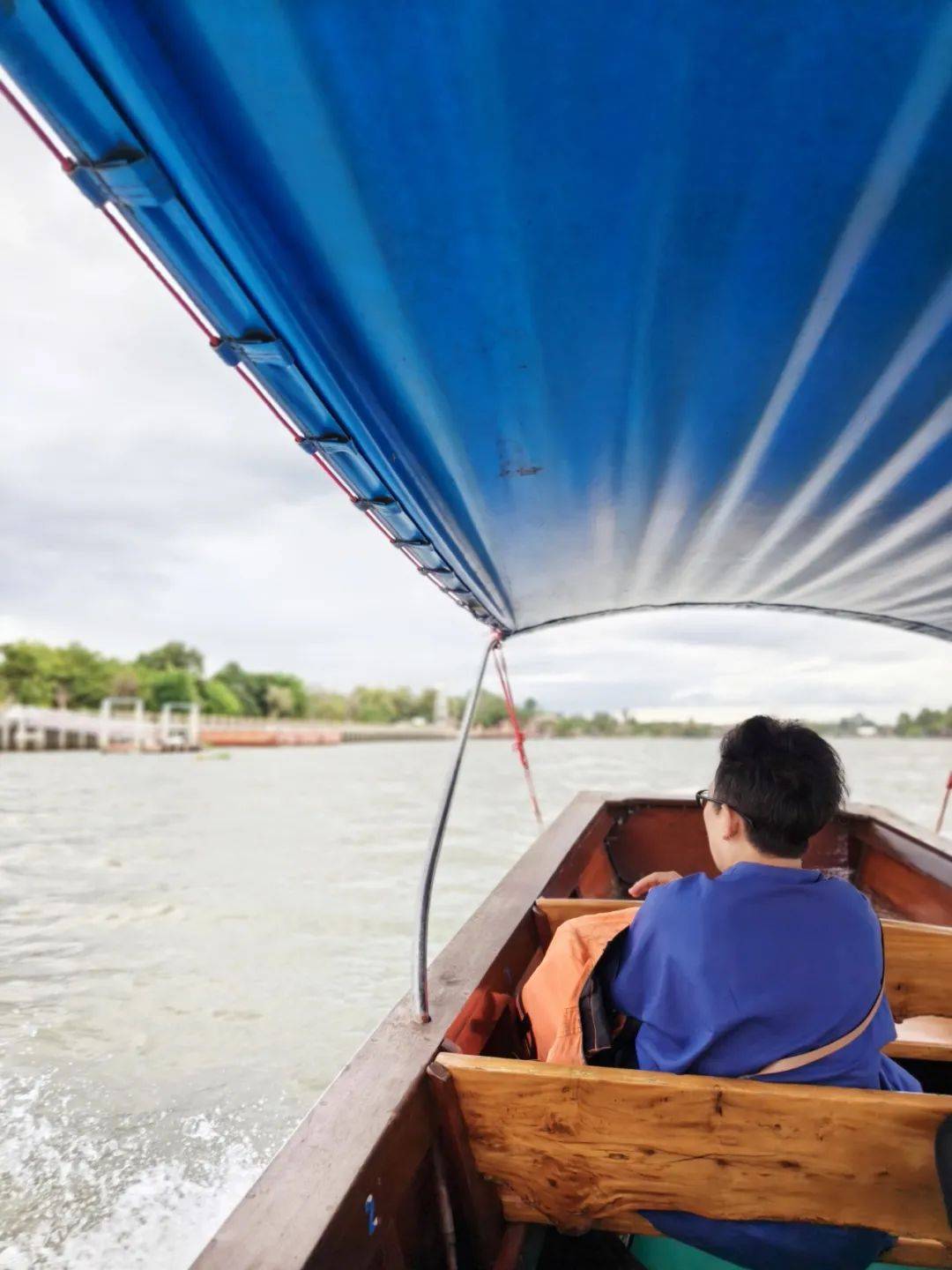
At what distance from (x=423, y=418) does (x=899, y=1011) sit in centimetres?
204

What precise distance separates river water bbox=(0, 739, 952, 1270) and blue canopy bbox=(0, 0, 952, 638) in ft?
10.4

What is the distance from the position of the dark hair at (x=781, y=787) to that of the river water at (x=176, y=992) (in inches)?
115

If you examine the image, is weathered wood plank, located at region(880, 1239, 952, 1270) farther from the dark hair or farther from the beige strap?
the dark hair

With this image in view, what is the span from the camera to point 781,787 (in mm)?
1322

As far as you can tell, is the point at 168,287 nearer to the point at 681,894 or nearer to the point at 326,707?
the point at 681,894

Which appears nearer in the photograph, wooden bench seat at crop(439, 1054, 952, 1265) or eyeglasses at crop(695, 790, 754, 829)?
wooden bench seat at crop(439, 1054, 952, 1265)

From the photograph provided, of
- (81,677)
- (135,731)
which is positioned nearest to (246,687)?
(81,677)

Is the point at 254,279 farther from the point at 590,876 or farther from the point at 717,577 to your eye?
the point at 590,876

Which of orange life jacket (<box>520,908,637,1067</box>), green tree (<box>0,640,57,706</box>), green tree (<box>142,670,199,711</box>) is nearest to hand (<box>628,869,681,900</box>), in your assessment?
orange life jacket (<box>520,908,637,1067</box>)

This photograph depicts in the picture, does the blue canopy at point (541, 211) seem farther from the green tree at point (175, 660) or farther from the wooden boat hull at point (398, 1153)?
the green tree at point (175, 660)

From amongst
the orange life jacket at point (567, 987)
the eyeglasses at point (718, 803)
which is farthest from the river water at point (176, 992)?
the eyeglasses at point (718, 803)

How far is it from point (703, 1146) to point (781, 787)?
631mm

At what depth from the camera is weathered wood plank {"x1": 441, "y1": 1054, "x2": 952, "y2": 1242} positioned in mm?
→ 1242

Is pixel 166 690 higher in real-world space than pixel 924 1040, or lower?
higher
